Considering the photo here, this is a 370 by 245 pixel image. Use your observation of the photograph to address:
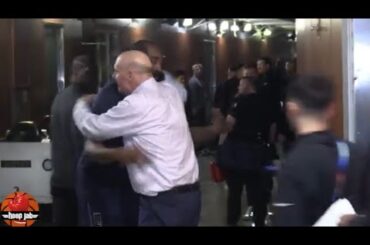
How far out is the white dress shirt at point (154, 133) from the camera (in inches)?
138

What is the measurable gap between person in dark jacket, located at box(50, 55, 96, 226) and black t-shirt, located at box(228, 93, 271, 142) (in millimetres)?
712

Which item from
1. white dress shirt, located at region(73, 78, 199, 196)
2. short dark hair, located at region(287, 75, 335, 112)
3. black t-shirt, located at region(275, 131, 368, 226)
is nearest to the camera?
black t-shirt, located at region(275, 131, 368, 226)

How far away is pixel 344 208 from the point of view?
294cm

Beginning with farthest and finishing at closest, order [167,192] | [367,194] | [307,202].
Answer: [167,192] < [367,194] < [307,202]

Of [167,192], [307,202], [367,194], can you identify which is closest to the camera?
[307,202]

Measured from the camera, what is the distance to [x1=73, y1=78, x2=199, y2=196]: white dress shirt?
11.5 feet

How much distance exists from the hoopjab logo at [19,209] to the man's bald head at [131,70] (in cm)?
72

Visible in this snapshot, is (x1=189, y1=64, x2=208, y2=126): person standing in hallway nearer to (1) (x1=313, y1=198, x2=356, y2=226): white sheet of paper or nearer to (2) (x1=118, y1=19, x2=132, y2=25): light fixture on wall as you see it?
(2) (x1=118, y1=19, x2=132, y2=25): light fixture on wall

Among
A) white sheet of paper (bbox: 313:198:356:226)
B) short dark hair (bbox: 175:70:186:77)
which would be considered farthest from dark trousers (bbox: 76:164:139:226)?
white sheet of paper (bbox: 313:198:356:226)

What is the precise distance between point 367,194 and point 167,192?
92 cm

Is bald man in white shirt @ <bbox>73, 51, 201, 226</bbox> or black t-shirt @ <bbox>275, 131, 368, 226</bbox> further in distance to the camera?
bald man in white shirt @ <bbox>73, 51, 201, 226</bbox>

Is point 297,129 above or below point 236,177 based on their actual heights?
above
